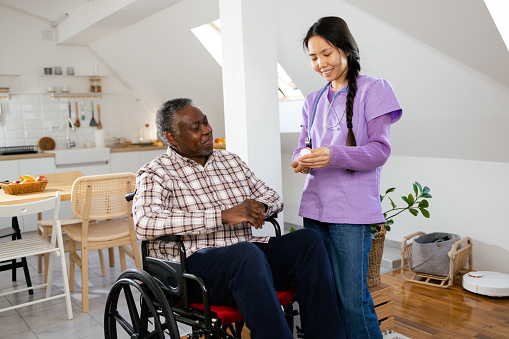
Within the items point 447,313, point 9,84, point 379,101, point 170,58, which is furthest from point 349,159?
point 9,84

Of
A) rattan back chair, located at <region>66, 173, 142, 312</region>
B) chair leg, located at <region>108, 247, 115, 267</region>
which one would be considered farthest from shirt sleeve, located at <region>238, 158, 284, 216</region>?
chair leg, located at <region>108, 247, 115, 267</region>

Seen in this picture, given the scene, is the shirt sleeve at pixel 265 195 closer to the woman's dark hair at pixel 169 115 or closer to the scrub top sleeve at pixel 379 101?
the woman's dark hair at pixel 169 115

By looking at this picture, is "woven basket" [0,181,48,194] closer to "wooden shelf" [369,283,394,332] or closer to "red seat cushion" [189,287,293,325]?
"red seat cushion" [189,287,293,325]

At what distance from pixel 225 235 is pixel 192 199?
20cm

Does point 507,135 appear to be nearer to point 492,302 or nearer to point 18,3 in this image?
point 492,302

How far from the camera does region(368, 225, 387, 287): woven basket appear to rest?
101 inches

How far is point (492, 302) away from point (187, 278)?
2.21 m

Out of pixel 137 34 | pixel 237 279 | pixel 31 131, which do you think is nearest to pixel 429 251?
pixel 237 279

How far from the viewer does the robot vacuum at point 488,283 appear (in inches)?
123

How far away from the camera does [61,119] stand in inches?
239

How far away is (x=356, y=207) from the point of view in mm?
1904

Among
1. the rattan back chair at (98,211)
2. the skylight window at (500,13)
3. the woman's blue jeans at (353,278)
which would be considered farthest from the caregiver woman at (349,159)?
the rattan back chair at (98,211)

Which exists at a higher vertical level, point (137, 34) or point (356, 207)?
point (137, 34)

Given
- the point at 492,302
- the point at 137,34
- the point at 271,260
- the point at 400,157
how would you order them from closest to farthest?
the point at 271,260 → the point at 492,302 → the point at 400,157 → the point at 137,34
